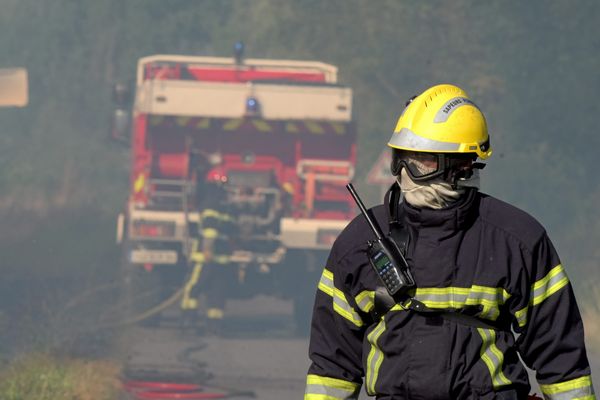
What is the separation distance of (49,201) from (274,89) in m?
10.2

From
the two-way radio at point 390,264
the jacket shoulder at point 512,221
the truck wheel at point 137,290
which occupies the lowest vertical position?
the truck wheel at point 137,290

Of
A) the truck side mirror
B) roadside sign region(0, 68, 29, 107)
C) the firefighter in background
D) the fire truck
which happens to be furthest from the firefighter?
the truck side mirror

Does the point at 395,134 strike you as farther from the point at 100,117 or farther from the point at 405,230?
the point at 100,117

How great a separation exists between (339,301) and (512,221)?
1.69 feet

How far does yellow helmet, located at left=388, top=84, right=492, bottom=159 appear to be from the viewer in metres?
3.84

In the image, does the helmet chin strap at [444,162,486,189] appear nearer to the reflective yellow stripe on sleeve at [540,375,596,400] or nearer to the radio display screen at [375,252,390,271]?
the radio display screen at [375,252,390,271]

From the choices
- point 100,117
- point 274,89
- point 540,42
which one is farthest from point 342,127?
point 100,117

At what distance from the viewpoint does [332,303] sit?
3908 mm

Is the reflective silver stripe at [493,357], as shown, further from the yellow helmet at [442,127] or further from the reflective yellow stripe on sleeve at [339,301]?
the yellow helmet at [442,127]

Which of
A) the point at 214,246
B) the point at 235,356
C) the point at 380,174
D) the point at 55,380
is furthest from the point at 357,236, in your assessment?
the point at 380,174

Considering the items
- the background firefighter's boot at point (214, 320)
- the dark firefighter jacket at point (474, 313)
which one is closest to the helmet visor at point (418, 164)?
the dark firefighter jacket at point (474, 313)

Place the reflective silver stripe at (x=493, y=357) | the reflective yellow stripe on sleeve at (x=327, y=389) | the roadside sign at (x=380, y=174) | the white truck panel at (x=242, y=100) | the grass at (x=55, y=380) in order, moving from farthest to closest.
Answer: the white truck panel at (x=242, y=100), the roadside sign at (x=380, y=174), the grass at (x=55, y=380), the reflective yellow stripe on sleeve at (x=327, y=389), the reflective silver stripe at (x=493, y=357)

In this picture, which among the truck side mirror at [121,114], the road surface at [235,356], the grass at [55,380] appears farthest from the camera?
the truck side mirror at [121,114]

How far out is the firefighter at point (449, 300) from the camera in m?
3.67
